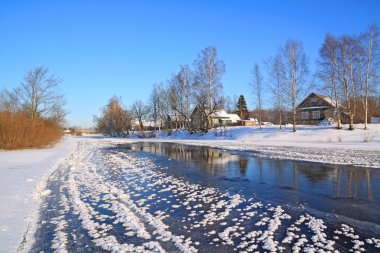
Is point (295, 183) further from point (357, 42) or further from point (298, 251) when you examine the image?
Result: point (357, 42)

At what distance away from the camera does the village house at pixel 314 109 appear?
2397 inches

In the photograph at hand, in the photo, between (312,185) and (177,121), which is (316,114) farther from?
(312,185)

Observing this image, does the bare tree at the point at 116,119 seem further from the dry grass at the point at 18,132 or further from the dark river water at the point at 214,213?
the dark river water at the point at 214,213

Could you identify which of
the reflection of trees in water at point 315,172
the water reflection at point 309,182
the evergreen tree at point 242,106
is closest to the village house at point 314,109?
the evergreen tree at point 242,106

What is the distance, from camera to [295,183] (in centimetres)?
1142

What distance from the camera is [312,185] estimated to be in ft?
36.0

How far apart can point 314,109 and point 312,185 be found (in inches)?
2243

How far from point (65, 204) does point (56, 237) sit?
9.68 ft

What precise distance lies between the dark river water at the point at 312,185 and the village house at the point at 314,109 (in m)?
48.6

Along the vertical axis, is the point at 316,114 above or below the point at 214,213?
above

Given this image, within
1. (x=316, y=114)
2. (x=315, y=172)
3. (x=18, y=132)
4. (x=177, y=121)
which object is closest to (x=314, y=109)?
(x=316, y=114)

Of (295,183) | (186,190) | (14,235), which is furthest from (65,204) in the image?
(295,183)

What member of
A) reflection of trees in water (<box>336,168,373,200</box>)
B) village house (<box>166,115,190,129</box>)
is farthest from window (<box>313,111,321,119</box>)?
reflection of trees in water (<box>336,168,373,200</box>)

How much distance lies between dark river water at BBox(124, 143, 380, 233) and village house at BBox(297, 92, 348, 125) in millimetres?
48638
